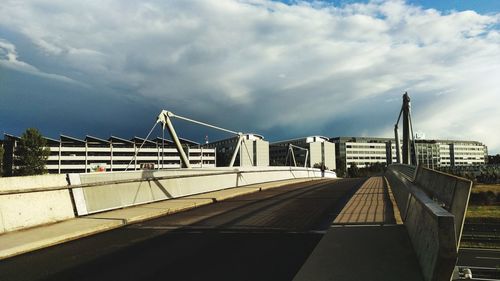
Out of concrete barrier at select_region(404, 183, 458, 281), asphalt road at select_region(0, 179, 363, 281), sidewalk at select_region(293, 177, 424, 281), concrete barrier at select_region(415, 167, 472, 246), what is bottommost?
asphalt road at select_region(0, 179, 363, 281)

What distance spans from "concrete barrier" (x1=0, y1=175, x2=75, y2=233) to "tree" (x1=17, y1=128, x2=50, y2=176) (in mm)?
106714

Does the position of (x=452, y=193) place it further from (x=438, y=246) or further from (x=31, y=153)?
(x=31, y=153)

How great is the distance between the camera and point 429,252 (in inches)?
193

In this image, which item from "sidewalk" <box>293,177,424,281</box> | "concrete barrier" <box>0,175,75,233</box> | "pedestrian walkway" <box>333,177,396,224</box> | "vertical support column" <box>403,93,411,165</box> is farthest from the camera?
"vertical support column" <box>403,93,411,165</box>

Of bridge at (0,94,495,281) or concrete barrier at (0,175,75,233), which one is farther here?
concrete barrier at (0,175,75,233)

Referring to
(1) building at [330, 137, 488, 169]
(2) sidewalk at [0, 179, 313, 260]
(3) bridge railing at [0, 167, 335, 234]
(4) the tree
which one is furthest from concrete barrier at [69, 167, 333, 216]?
(1) building at [330, 137, 488, 169]

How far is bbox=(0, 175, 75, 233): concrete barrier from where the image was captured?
358 inches

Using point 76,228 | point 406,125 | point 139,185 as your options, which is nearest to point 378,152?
point 406,125

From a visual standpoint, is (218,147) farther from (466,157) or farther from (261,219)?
(261,219)

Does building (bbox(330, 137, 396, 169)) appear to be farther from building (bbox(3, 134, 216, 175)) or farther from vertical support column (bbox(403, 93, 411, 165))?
vertical support column (bbox(403, 93, 411, 165))

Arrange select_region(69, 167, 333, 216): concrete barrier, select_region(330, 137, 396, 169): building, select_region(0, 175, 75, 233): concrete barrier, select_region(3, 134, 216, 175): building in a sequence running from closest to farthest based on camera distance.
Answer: select_region(0, 175, 75, 233): concrete barrier < select_region(69, 167, 333, 216): concrete barrier < select_region(3, 134, 216, 175): building < select_region(330, 137, 396, 169): building

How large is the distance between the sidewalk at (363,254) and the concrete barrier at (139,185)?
6771mm

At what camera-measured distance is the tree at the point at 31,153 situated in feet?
347

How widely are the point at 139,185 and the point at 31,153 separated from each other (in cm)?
10548
